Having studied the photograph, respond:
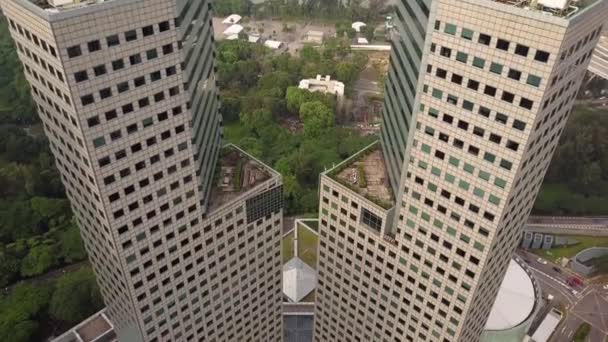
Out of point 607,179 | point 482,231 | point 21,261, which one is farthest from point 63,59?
point 607,179

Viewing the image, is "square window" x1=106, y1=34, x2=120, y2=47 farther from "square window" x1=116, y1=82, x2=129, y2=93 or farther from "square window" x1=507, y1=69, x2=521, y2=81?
"square window" x1=507, y1=69, x2=521, y2=81

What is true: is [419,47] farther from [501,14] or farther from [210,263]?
[210,263]

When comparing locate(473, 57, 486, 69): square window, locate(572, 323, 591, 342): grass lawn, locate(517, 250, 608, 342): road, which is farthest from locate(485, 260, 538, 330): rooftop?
locate(473, 57, 486, 69): square window

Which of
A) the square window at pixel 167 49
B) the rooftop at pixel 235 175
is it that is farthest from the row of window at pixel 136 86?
the rooftop at pixel 235 175

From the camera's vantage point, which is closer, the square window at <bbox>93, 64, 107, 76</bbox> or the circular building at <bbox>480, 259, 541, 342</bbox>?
the square window at <bbox>93, 64, 107, 76</bbox>

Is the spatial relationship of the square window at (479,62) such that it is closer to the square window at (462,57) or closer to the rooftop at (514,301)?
the square window at (462,57)

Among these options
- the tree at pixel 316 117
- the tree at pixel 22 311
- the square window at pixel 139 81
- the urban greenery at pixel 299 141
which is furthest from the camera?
the tree at pixel 316 117

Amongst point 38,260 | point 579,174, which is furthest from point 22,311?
point 579,174
